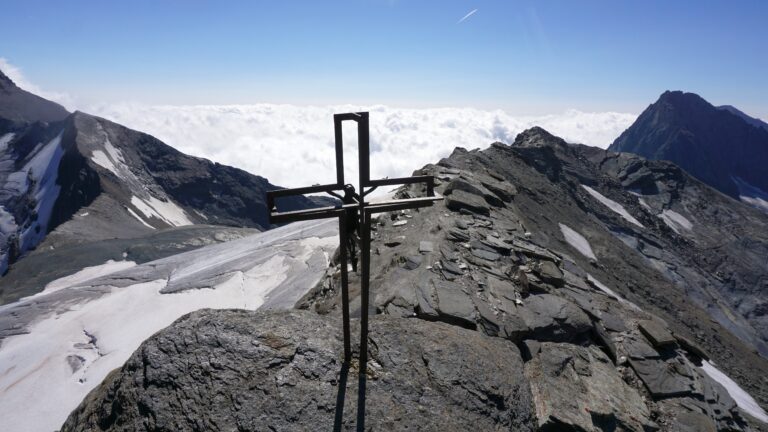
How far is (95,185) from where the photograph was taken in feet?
232

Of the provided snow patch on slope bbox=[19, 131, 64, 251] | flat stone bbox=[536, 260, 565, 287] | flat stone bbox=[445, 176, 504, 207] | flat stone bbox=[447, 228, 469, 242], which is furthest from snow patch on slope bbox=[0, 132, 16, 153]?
flat stone bbox=[536, 260, 565, 287]

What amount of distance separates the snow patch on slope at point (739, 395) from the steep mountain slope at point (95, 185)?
2430 inches

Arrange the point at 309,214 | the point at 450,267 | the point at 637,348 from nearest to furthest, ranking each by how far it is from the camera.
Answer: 1. the point at 309,214
2. the point at 637,348
3. the point at 450,267

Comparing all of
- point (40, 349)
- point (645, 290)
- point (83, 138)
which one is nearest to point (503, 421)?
point (40, 349)

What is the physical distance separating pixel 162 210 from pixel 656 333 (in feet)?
311

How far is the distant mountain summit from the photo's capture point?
136 m

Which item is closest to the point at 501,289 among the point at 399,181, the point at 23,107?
the point at 399,181

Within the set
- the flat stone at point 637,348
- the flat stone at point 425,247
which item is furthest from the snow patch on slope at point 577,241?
the flat stone at point 425,247

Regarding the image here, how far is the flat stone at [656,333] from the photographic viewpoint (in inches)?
382

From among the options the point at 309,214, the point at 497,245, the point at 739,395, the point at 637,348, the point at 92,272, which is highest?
the point at 309,214

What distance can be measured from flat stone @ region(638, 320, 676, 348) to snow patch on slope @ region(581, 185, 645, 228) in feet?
103

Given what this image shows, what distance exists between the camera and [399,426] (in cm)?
523

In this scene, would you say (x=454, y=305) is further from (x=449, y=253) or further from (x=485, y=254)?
(x=485, y=254)

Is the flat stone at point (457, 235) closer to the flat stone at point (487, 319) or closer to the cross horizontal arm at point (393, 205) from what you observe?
the flat stone at point (487, 319)
